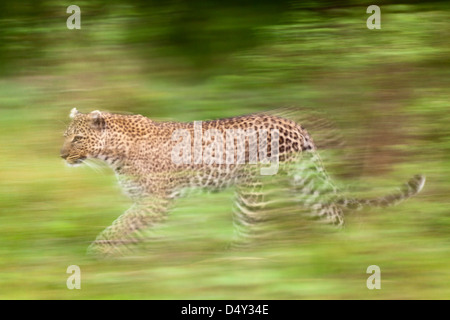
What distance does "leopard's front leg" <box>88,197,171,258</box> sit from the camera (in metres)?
5.17

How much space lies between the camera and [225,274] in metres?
4.79

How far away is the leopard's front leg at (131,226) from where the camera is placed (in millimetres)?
5172

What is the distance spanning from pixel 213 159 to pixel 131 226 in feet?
2.28

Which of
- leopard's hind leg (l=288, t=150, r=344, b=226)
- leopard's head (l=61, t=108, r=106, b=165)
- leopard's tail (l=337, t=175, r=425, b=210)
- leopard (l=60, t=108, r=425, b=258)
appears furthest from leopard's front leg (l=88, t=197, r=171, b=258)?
leopard's tail (l=337, t=175, r=425, b=210)

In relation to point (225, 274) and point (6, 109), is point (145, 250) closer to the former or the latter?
point (225, 274)

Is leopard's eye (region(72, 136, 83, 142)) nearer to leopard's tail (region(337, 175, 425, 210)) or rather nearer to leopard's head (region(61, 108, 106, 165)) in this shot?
leopard's head (region(61, 108, 106, 165))

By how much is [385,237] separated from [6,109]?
3704 millimetres

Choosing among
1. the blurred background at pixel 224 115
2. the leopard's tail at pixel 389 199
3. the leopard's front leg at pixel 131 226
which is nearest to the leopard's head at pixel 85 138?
the blurred background at pixel 224 115

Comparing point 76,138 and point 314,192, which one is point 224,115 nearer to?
point 314,192

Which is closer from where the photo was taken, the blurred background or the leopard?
the blurred background

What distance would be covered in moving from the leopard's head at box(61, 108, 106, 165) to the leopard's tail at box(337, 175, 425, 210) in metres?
1.64

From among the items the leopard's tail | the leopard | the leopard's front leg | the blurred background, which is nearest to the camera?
the blurred background

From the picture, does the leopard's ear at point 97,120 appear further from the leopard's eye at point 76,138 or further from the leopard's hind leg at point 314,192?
the leopard's hind leg at point 314,192

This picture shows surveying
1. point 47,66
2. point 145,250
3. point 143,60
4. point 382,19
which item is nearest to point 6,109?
point 47,66
